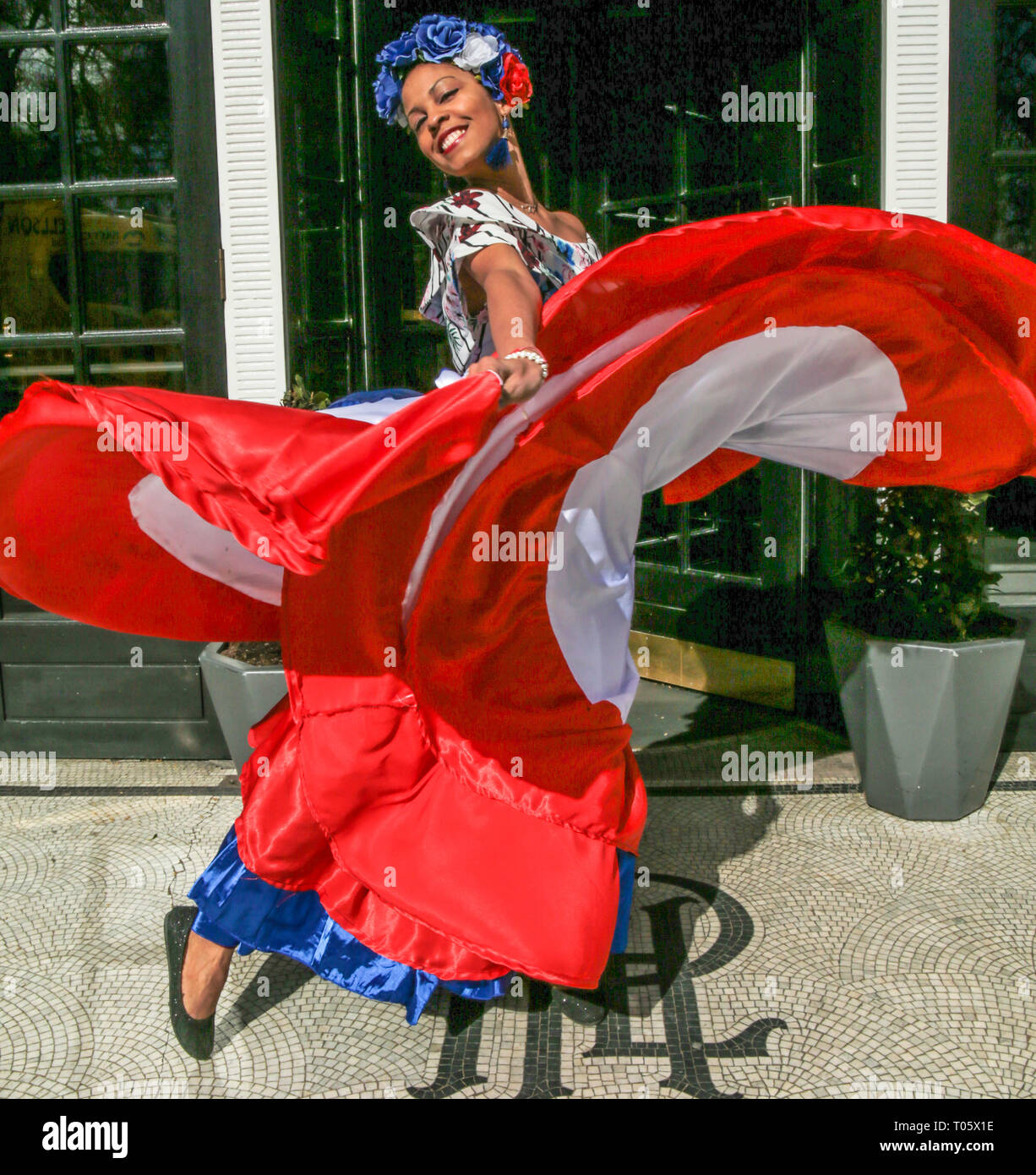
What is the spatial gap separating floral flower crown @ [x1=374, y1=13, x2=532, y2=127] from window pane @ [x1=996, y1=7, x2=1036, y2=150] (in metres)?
2.47

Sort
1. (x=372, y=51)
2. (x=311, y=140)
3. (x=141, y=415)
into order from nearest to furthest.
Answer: (x=141, y=415) → (x=311, y=140) → (x=372, y=51)

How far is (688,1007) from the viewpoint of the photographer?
7.79ft

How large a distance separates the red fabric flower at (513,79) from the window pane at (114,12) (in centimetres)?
231

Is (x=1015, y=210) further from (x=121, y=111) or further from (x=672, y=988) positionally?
(x=121, y=111)

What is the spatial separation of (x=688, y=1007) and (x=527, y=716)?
2.72 feet

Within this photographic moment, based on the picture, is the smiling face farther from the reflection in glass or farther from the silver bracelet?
the reflection in glass

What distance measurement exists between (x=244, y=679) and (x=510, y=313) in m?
1.94

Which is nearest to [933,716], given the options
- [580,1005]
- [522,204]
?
[580,1005]

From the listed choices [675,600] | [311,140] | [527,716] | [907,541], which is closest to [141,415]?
[527,716]

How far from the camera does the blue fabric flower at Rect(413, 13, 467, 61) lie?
206cm

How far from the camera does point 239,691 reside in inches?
133

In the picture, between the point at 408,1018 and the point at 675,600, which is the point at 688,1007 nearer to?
the point at 408,1018

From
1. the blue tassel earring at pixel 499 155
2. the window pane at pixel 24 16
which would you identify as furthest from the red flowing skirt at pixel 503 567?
the window pane at pixel 24 16

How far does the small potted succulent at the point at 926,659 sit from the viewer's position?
3266 mm
